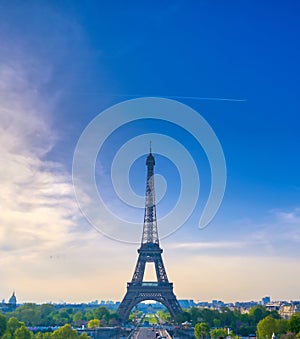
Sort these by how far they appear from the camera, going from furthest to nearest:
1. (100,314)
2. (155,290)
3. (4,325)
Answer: (100,314) < (155,290) < (4,325)

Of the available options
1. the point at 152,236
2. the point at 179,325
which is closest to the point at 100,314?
the point at 179,325

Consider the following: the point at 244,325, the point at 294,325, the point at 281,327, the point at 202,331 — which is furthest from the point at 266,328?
the point at 244,325

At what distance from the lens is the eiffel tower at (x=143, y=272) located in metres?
57.3

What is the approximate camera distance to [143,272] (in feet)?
193

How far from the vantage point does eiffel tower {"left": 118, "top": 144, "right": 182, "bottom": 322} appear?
188ft

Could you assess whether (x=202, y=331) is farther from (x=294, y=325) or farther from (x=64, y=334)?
(x=64, y=334)

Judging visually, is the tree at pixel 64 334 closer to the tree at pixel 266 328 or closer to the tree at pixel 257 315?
the tree at pixel 266 328

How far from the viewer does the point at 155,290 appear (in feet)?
188

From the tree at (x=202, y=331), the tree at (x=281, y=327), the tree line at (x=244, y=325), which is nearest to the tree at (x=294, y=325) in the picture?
the tree line at (x=244, y=325)

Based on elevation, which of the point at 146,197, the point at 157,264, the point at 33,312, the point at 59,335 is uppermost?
the point at 146,197

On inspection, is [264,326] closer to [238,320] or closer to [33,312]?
[238,320]

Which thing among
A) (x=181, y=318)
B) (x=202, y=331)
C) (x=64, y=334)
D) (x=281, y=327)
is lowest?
(x=64, y=334)

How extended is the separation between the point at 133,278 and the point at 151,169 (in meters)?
13.7

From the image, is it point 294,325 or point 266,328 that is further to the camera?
point 266,328
